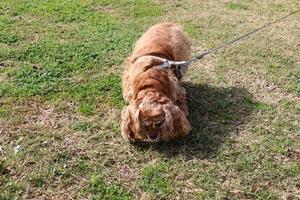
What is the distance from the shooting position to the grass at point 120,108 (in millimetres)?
4695

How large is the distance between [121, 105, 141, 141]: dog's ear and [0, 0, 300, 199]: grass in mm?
152

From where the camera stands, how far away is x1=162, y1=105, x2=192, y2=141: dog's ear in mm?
4891

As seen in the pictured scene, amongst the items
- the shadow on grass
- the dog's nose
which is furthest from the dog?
the shadow on grass

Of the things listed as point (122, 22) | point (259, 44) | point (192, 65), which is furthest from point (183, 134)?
point (122, 22)

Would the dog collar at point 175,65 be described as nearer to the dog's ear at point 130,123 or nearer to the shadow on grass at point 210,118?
the shadow on grass at point 210,118

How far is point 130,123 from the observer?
5004mm

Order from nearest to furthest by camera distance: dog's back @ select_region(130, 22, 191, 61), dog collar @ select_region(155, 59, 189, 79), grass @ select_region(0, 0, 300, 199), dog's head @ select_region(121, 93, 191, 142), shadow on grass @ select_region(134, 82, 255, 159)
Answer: grass @ select_region(0, 0, 300, 199) < dog's head @ select_region(121, 93, 191, 142) < shadow on grass @ select_region(134, 82, 255, 159) < dog collar @ select_region(155, 59, 189, 79) < dog's back @ select_region(130, 22, 191, 61)

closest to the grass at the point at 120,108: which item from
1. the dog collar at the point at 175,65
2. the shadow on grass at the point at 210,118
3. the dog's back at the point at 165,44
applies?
the shadow on grass at the point at 210,118

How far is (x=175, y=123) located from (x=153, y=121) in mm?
343

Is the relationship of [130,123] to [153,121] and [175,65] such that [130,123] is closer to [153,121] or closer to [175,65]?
[153,121]

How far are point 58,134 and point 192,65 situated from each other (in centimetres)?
248

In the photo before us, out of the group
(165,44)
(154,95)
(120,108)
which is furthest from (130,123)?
(165,44)

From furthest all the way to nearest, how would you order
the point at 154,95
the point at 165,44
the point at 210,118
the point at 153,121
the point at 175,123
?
the point at 165,44 < the point at 210,118 < the point at 175,123 < the point at 154,95 < the point at 153,121

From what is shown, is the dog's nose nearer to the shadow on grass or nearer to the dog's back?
the shadow on grass
